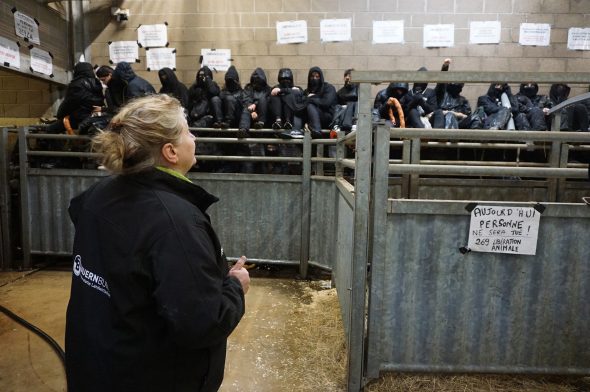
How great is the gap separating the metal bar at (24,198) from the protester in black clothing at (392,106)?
4133 mm

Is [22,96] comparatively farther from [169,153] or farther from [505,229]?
[505,229]

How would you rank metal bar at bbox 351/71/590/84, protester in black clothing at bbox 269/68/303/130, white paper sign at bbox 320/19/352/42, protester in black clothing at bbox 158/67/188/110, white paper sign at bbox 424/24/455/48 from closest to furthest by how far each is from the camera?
metal bar at bbox 351/71/590/84 → protester in black clothing at bbox 269/68/303/130 → protester in black clothing at bbox 158/67/188/110 → white paper sign at bbox 424/24/455/48 → white paper sign at bbox 320/19/352/42

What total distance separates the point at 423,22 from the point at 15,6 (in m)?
6.34

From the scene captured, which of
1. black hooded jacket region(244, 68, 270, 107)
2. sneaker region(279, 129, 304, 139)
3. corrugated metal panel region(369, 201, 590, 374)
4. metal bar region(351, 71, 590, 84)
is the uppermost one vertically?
black hooded jacket region(244, 68, 270, 107)

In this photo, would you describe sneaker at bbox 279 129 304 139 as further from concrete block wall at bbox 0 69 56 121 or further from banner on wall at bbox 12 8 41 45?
concrete block wall at bbox 0 69 56 121

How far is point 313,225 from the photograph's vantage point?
184 inches

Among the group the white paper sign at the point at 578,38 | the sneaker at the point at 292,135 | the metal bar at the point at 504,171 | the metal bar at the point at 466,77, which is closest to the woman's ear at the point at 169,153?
the metal bar at the point at 466,77

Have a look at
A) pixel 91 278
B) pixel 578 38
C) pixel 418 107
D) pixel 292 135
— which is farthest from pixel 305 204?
pixel 578 38

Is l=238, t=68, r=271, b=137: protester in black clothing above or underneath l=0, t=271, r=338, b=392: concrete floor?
above

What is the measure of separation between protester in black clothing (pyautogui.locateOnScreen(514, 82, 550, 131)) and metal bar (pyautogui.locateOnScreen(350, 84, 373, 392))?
13.5 feet

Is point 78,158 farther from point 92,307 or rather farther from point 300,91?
point 92,307

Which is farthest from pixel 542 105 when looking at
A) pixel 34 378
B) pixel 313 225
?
pixel 34 378

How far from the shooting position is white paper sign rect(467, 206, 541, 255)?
83.0 inches

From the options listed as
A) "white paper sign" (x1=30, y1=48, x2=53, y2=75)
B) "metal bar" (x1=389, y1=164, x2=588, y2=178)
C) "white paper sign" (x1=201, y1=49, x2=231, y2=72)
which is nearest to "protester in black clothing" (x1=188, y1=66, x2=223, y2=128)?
"white paper sign" (x1=201, y1=49, x2=231, y2=72)
